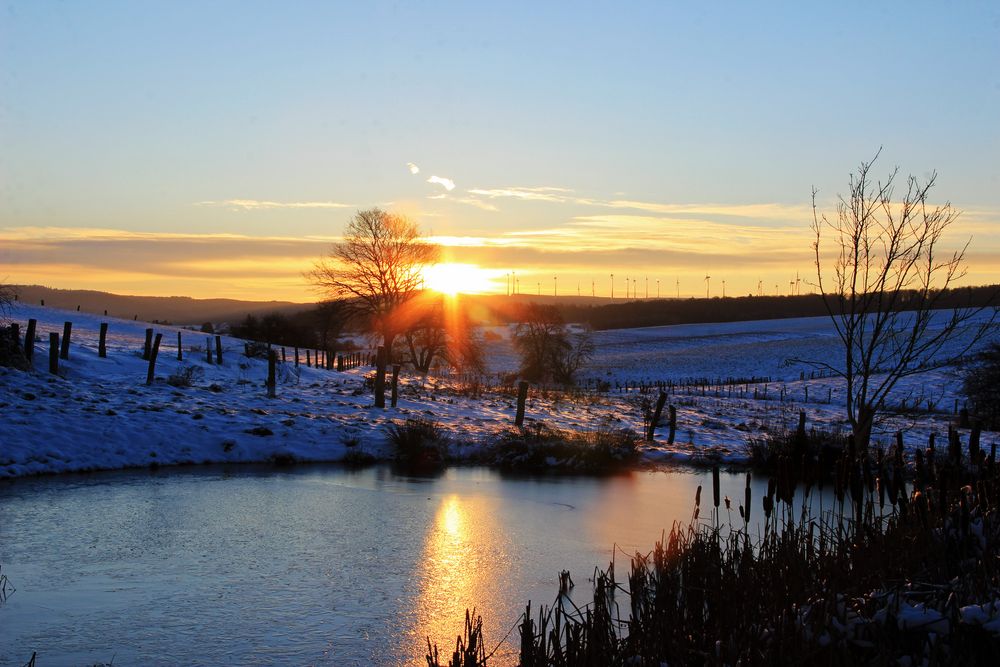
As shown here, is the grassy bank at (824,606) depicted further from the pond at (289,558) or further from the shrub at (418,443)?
the shrub at (418,443)

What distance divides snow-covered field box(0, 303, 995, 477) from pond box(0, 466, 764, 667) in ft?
5.33

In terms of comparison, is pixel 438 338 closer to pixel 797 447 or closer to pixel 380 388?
pixel 380 388

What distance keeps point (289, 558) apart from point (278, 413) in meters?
11.9

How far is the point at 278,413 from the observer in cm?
2175

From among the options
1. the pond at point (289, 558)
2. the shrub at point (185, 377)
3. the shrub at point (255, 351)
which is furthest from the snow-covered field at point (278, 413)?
the pond at point (289, 558)

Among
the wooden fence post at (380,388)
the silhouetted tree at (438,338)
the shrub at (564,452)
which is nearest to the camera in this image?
the shrub at (564,452)

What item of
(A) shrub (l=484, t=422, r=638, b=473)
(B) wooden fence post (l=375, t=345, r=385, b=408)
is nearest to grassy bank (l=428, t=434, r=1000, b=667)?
(A) shrub (l=484, t=422, r=638, b=473)

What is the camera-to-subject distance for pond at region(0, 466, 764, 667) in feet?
24.5

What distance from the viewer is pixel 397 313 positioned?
Result: 5097cm

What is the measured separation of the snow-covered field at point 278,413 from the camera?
17.4 meters

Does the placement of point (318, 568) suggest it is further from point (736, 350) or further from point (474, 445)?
point (736, 350)

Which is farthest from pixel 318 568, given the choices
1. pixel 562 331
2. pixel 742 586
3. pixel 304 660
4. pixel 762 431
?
pixel 562 331

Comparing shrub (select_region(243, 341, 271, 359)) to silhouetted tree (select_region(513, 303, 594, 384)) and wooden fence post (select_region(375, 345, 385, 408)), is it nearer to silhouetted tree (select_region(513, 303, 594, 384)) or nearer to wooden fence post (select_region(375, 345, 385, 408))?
silhouetted tree (select_region(513, 303, 594, 384))

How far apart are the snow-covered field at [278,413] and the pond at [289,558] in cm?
162
